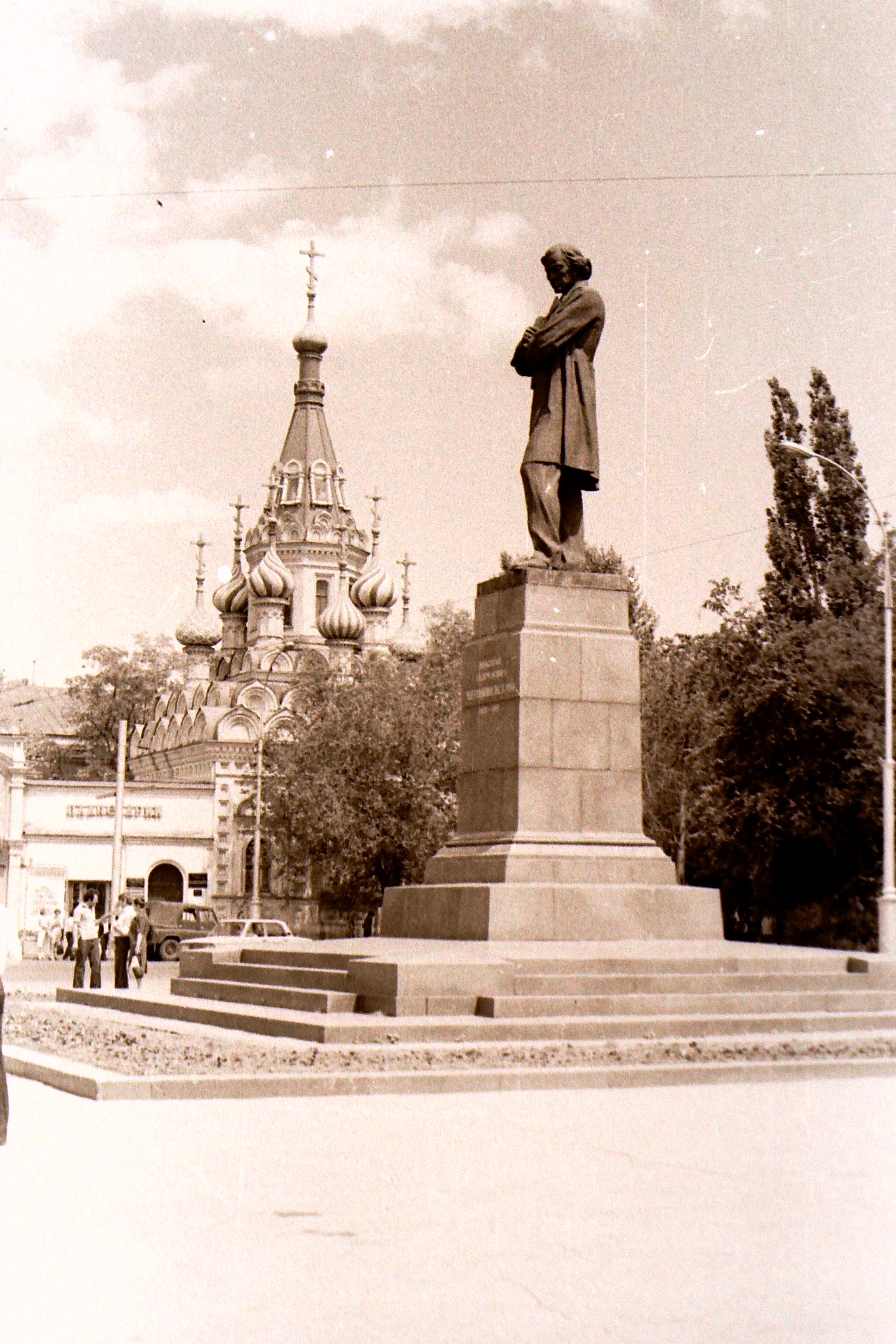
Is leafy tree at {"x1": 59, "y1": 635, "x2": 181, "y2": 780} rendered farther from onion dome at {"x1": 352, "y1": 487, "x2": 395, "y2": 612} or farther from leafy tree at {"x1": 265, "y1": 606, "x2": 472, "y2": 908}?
leafy tree at {"x1": 265, "y1": 606, "x2": 472, "y2": 908}

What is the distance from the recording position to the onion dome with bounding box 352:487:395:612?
280 ft

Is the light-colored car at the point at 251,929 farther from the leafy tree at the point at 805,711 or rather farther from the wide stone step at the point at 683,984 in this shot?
the wide stone step at the point at 683,984

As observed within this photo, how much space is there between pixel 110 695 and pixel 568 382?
67.7 meters

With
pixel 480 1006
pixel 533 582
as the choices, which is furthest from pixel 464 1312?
pixel 533 582

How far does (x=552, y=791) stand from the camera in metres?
16.8

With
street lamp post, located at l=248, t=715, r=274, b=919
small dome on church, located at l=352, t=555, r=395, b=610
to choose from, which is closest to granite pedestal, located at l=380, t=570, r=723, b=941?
street lamp post, located at l=248, t=715, r=274, b=919

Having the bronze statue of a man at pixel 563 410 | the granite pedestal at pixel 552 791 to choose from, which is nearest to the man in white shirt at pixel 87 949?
the granite pedestal at pixel 552 791

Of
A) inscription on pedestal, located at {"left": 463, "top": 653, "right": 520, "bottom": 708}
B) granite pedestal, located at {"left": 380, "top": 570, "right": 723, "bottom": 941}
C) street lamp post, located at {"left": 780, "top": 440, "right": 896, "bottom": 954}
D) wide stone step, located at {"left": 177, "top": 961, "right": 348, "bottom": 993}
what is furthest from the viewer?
street lamp post, located at {"left": 780, "top": 440, "right": 896, "bottom": 954}

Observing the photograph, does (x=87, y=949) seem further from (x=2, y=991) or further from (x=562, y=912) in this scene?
Result: (x=2, y=991)

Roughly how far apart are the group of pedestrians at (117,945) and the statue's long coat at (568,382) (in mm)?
9957

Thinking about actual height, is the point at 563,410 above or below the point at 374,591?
below

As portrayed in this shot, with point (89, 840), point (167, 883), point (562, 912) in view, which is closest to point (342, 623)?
point (167, 883)

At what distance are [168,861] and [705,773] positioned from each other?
23.1 meters

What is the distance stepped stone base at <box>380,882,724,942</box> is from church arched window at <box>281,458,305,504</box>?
73.8m
